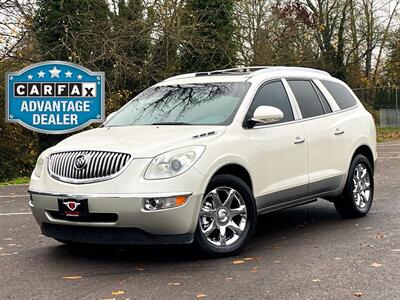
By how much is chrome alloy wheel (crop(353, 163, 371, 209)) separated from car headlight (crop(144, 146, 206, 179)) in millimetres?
3058

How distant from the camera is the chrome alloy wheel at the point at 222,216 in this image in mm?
5891

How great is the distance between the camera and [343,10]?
125 ft

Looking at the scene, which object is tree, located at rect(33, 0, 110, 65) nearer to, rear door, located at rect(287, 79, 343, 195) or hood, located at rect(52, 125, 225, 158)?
rear door, located at rect(287, 79, 343, 195)

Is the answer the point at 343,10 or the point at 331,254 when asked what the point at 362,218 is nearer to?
the point at 331,254

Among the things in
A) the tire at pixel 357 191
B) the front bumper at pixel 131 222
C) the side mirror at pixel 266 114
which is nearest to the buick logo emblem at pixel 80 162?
the front bumper at pixel 131 222

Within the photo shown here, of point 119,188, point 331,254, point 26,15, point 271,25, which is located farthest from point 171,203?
point 271,25

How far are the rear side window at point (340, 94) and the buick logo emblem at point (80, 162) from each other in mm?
3529

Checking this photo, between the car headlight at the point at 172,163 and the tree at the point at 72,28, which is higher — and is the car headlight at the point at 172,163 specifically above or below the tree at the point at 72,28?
below

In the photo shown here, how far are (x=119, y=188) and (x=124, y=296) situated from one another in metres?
1.01

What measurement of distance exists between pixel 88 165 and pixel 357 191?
3.84 meters

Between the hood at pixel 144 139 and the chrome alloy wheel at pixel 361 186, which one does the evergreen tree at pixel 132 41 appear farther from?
the hood at pixel 144 139

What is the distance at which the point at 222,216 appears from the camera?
6.01 metres

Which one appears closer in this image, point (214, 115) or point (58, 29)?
point (214, 115)

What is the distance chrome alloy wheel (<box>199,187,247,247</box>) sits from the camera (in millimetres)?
5891
